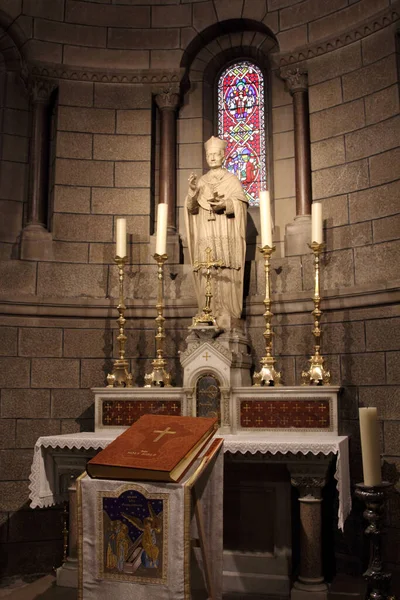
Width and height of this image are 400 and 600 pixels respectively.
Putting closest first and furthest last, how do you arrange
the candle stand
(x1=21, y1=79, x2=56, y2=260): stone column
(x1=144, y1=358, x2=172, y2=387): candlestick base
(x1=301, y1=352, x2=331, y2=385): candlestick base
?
the candle stand, (x1=301, y1=352, x2=331, y2=385): candlestick base, (x1=144, y1=358, x2=172, y2=387): candlestick base, (x1=21, y1=79, x2=56, y2=260): stone column

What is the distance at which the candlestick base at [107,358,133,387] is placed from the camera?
608 cm

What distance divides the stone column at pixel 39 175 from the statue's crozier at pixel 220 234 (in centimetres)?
159

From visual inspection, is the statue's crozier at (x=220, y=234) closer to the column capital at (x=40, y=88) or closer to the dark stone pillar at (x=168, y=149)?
the dark stone pillar at (x=168, y=149)

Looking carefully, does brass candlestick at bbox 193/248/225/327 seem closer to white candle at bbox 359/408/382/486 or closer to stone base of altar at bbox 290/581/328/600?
stone base of altar at bbox 290/581/328/600

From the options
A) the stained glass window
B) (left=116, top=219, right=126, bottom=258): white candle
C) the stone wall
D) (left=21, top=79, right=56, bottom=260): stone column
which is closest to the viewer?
the stone wall

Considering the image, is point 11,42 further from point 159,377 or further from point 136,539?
point 136,539

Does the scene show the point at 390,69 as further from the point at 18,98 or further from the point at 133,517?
the point at 133,517

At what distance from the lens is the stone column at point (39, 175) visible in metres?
6.83

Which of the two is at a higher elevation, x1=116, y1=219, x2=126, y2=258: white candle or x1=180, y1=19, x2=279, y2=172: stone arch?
x1=180, y1=19, x2=279, y2=172: stone arch

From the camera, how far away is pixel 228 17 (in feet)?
24.3

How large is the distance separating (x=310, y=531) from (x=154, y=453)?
181 centimetres

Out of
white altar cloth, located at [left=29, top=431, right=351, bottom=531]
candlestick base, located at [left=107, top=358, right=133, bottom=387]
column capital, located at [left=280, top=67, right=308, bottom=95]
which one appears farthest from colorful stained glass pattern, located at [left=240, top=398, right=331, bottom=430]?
column capital, located at [left=280, top=67, right=308, bottom=95]

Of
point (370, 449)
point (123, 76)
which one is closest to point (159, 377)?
point (370, 449)

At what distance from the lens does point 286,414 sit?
18.0ft
